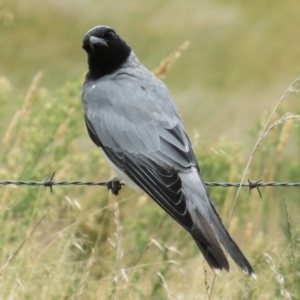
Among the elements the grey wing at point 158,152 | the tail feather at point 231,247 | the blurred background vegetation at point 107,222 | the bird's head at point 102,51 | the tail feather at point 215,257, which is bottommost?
the blurred background vegetation at point 107,222

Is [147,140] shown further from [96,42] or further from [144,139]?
[96,42]

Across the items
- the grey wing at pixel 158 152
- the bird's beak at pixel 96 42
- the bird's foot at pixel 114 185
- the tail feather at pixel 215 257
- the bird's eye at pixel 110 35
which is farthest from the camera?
the bird's eye at pixel 110 35

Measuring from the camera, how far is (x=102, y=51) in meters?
6.71

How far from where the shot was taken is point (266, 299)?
561 centimetres

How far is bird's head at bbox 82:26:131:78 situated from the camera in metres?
6.66

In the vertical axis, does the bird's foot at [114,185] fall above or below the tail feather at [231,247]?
below

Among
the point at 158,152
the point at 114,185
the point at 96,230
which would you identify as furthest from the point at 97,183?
the point at 96,230

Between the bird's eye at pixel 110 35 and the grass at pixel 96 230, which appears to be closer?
the grass at pixel 96 230

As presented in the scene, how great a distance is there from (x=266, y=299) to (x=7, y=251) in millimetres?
1784

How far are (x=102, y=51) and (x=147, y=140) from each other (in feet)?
3.89

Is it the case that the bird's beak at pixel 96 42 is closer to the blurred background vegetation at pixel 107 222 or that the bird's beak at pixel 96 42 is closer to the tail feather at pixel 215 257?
the blurred background vegetation at pixel 107 222

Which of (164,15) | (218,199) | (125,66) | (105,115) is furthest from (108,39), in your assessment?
(164,15)

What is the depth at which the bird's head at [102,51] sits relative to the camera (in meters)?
6.66

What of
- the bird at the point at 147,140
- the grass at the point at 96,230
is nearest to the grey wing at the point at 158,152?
the bird at the point at 147,140
